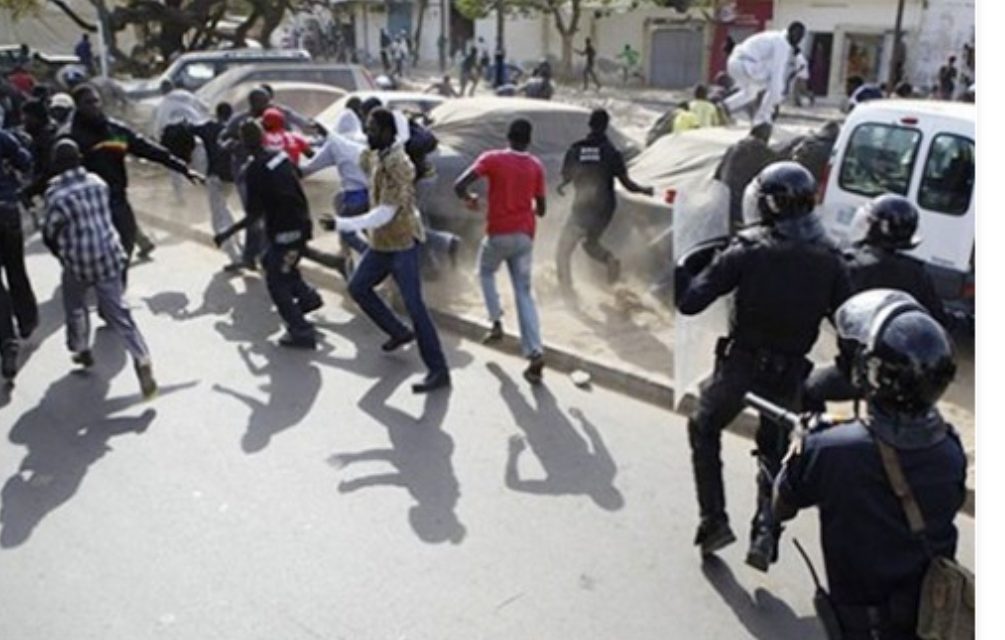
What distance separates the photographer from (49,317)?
26.2 feet

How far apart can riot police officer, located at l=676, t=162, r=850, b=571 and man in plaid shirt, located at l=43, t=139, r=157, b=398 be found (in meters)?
3.82

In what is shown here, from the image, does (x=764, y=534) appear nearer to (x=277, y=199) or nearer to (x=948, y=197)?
(x=948, y=197)

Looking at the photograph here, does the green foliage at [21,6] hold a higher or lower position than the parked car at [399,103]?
higher

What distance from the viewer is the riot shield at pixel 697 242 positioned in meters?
4.64

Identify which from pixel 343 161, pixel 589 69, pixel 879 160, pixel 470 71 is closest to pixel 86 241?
pixel 343 161

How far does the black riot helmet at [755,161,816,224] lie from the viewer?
3.76 metres

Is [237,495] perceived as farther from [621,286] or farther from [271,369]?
[621,286]

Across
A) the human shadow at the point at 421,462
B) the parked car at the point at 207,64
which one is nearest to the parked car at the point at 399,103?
the parked car at the point at 207,64

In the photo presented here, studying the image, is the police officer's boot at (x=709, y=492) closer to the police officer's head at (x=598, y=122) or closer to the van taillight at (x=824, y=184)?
the police officer's head at (x=598, y=122)

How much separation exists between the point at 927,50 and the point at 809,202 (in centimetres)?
2747

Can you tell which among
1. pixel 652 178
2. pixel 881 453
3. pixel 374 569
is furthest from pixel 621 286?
pixel 881 453

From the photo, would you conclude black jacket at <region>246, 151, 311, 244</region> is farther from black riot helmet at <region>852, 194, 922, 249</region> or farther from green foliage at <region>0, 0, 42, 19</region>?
green foliage at <region>0, 0, 42, 19</region>

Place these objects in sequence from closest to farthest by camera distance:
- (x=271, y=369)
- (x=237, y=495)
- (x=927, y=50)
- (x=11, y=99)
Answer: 1. (x=237, y=495)
2. (x=271, y=369)
3. (x=11, y=99)
4. (x=927, y=50)

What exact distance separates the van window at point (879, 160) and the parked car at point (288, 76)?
8.36 meters
